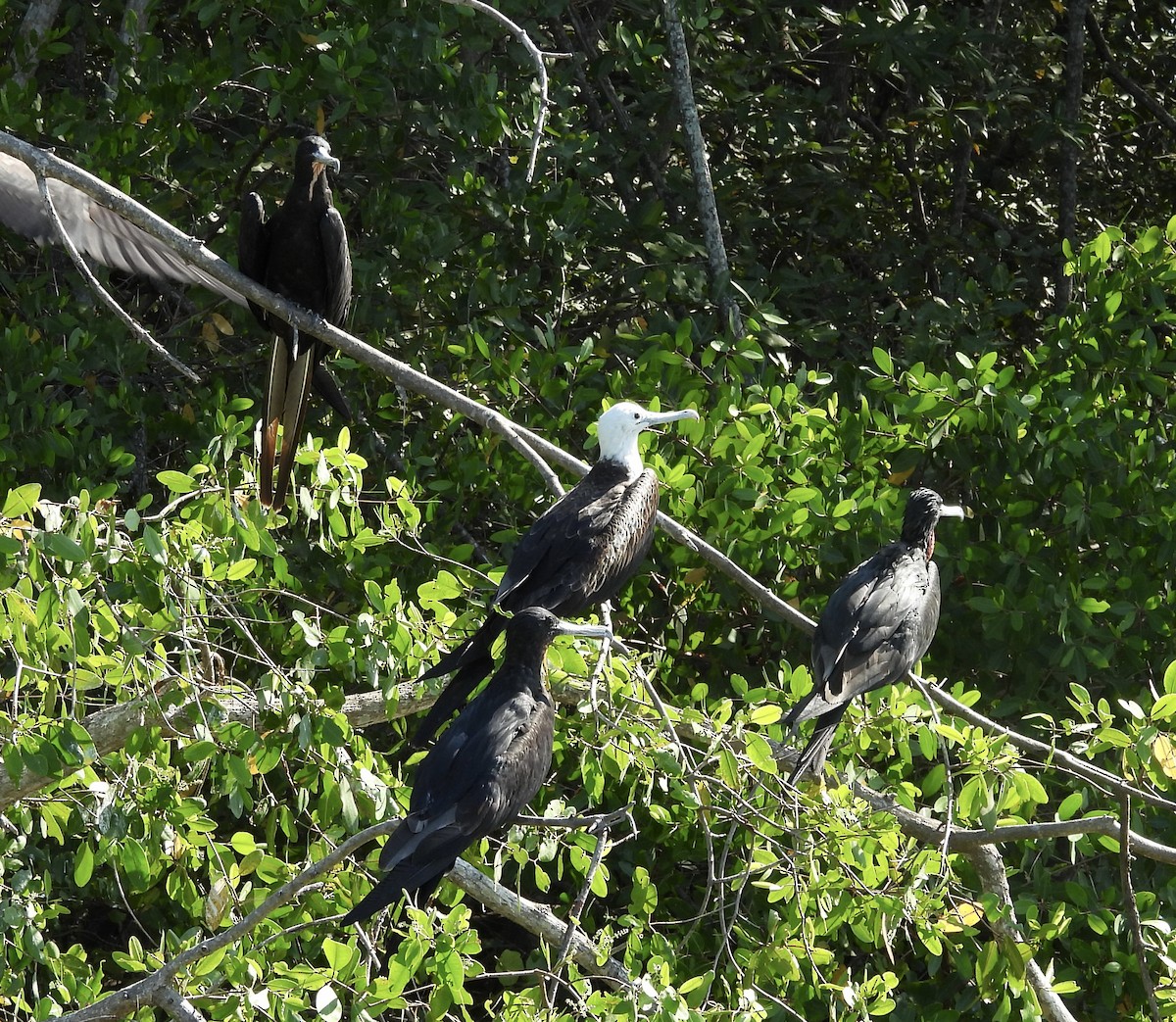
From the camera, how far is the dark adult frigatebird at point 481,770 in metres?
2.28

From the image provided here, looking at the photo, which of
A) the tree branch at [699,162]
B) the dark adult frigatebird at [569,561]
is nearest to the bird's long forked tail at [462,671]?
the dark adult frigatebird at [569,561]

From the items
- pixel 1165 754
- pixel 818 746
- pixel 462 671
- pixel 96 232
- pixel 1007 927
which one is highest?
pixel 96 232

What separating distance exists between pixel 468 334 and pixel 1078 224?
2.60 m

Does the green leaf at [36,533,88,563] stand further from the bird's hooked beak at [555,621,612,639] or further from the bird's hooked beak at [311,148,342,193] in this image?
the bird's hooked beak at [311,148,342,193]

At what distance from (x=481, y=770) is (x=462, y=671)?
40 centimetres

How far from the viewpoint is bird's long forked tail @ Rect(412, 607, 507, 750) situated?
2.73m

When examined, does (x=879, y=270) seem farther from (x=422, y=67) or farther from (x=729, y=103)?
(x=422, y=67)

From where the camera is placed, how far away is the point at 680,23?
13.7 feet

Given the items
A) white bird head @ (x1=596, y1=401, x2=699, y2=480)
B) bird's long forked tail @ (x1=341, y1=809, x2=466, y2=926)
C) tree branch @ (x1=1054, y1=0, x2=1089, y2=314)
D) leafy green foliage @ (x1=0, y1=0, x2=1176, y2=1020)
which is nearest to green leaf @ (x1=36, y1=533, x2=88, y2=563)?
leafy green foliage @ (x1=0, y1=0, x2=1176, y2=1020)

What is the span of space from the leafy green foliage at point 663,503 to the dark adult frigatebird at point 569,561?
3.9 inches

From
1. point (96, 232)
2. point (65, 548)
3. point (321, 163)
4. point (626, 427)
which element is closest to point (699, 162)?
point (321, 163)

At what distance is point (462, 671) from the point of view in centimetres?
277

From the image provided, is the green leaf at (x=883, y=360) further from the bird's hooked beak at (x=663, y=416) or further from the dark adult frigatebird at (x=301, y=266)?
the dark adult frigatebird at (x=301, y=266)

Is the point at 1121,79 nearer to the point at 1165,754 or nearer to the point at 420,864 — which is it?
the point at 1165,754
